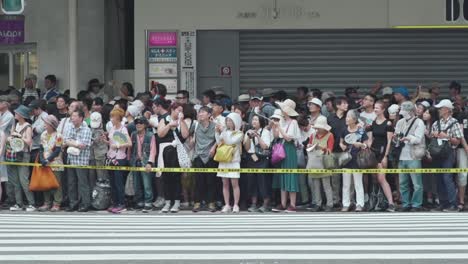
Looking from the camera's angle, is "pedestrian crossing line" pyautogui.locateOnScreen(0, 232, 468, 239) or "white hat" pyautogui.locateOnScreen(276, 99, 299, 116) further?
"white hat" pyautogui.locateOnScreen(276, 99, 299, 116)

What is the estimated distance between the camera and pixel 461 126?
55.7 ft

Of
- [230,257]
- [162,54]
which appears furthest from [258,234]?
[162,54]

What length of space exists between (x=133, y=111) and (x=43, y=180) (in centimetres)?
203

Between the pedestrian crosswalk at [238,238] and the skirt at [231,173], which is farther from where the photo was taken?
the skirt at [231,173]

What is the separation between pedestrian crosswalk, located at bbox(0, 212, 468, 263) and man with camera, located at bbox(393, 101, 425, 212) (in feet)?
2.86

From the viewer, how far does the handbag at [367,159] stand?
16781 mm

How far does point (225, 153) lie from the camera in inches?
667

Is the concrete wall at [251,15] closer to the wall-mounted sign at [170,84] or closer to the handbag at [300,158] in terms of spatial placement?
the wall-mounted sign at [170,84]

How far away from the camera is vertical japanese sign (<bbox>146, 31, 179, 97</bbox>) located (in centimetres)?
2291

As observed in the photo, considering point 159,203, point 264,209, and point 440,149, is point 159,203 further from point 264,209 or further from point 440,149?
point 440,149

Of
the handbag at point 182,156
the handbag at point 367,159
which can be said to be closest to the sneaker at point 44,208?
the handbag at point 182,156

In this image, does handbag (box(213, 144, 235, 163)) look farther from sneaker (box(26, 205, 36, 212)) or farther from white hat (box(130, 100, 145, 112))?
sneaker (box(26, 205, 36, 212))

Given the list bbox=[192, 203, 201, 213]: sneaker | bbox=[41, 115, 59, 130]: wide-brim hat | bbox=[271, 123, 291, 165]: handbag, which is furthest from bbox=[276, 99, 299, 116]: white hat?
bbox=[41, 115, 59, 130]: wide-brim hat

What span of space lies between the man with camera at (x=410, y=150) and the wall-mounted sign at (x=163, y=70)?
735 centimetres
